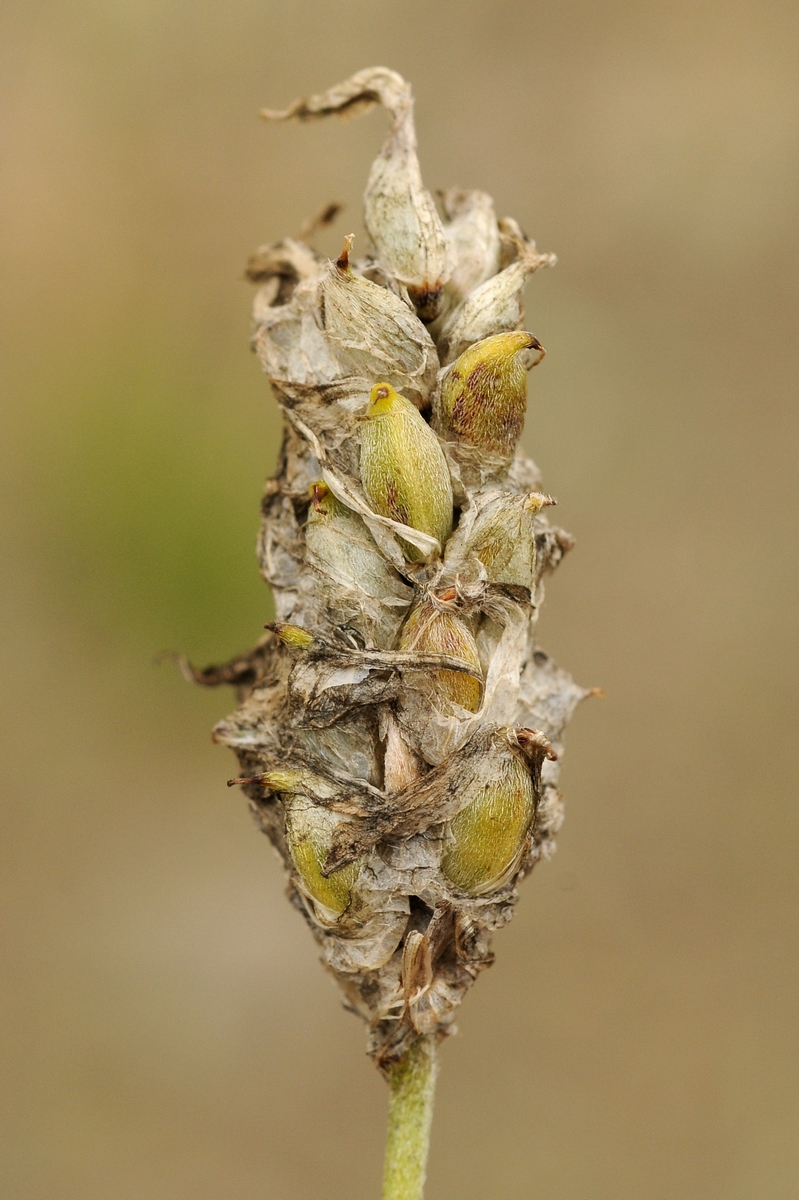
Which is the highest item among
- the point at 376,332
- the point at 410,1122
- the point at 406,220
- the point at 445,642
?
the point at 406,220

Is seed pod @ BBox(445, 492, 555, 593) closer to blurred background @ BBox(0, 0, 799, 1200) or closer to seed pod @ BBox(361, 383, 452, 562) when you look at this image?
seed pod @ BBox(361, 383, 452, 562)

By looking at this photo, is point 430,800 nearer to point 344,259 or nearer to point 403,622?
point 403,622


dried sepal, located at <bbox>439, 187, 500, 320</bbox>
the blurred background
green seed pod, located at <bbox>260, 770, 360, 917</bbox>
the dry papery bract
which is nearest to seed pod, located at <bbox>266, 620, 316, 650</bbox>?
the dry papery bract

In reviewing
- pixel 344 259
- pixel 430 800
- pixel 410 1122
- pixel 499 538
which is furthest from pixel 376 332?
pixel 410 1122

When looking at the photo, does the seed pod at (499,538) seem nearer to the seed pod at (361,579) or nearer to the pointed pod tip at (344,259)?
the seed pod at (361,579)

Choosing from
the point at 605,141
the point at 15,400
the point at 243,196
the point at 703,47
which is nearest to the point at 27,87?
the point at 243,196

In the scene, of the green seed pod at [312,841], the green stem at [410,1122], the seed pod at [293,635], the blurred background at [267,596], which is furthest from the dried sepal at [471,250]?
the blurred background at [267,596]
